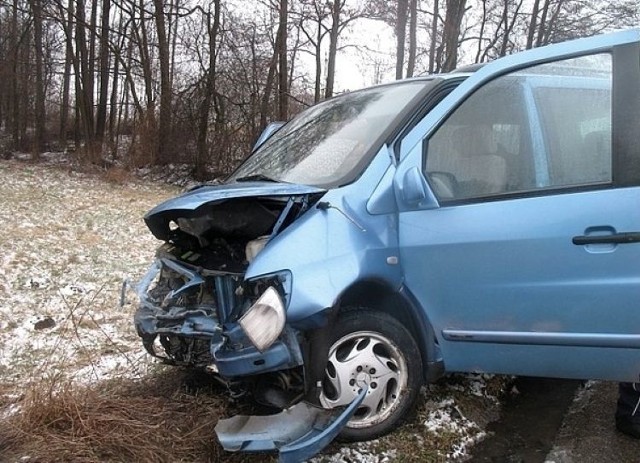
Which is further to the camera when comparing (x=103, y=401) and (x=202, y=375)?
(x=202, y=375)

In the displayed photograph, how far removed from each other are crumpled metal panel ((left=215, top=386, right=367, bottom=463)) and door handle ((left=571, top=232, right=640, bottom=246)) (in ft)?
4.11

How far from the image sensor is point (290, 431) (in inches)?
103

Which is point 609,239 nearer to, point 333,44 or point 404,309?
point 404,309

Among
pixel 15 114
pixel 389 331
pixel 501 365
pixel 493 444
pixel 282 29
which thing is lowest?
pixel 493 444

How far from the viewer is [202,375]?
3.52 metres

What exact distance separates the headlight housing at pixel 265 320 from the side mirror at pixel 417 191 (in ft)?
2.73

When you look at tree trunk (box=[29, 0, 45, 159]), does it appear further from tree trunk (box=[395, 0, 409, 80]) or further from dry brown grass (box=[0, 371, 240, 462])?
dry brown grass (box=[0, 371, 240, 462])

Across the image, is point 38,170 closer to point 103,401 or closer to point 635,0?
point 103,401

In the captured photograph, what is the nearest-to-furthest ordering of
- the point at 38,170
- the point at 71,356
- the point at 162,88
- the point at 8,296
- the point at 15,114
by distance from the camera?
the point at 71,356 < the point at 8,296 < the point at 38,170 < the point at 162,88 < the point at 15,114

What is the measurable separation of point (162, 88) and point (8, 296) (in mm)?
14664

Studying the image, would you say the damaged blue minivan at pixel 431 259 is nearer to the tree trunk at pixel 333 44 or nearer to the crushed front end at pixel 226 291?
the crushed front end at pixel 226 291

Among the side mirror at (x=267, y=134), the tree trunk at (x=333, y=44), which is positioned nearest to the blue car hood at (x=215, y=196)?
the side mirror at (x=267, y=134)

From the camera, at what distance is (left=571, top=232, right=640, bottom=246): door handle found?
2.60m

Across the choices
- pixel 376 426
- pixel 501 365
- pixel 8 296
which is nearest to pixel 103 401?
pixel 376 426
